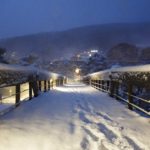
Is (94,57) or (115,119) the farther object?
(94,57)

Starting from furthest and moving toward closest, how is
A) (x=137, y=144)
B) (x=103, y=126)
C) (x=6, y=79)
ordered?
1. (x=6, y=79)
2. (x=103, y=126)
3. (x=137, y=144)

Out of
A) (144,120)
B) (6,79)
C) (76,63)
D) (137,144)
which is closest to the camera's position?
(137,144)

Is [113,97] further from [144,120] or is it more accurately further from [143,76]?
[144,120]

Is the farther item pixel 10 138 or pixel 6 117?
pixel 6 117

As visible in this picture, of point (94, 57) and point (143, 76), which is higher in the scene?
point (94, 57)

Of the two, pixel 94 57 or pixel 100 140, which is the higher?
pixel 94 57

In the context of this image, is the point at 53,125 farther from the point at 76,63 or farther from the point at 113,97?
the point at 76,63

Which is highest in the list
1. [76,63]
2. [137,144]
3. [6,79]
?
[76,63]

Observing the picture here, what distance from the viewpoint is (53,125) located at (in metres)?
8.43

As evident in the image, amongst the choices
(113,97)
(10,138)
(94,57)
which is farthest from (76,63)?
(10,138)

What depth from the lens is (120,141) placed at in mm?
6434

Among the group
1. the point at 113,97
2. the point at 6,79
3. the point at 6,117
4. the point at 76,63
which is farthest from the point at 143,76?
the point at 76,63

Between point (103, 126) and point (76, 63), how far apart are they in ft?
536

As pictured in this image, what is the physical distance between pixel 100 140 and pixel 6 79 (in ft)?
33.7
